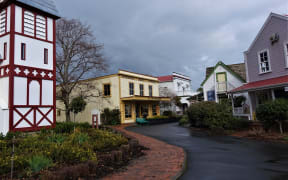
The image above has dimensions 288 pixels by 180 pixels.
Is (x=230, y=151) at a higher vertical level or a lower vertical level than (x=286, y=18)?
lower

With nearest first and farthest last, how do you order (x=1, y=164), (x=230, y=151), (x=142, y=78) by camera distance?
(x=1, y=164)
(x=230, y=151)
(x=142, y=78)

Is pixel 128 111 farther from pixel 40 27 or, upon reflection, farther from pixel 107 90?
pixel 40 27

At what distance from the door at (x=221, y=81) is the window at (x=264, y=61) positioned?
5.66 m

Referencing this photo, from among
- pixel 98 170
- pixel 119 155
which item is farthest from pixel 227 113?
pixel 98 170

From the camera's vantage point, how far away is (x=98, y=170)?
5.71 metres

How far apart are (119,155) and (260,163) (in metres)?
4.46

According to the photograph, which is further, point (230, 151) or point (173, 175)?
point (230, 151)

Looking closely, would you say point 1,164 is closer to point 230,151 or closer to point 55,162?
point 55,162

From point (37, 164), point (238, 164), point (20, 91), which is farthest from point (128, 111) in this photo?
point (37, 164)

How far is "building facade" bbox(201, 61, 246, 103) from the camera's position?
72.1ft

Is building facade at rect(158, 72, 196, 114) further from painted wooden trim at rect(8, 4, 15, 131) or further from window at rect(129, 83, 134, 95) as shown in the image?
painted wooden trim at rect(8, 4, 15, 131)

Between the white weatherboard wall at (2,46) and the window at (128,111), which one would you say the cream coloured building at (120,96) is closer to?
the window at (128,111)

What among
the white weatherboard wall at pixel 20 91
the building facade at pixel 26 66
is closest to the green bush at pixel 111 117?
the building facade at pixel 26 66

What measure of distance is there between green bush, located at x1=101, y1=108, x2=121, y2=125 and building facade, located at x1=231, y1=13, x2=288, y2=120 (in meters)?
12.5
